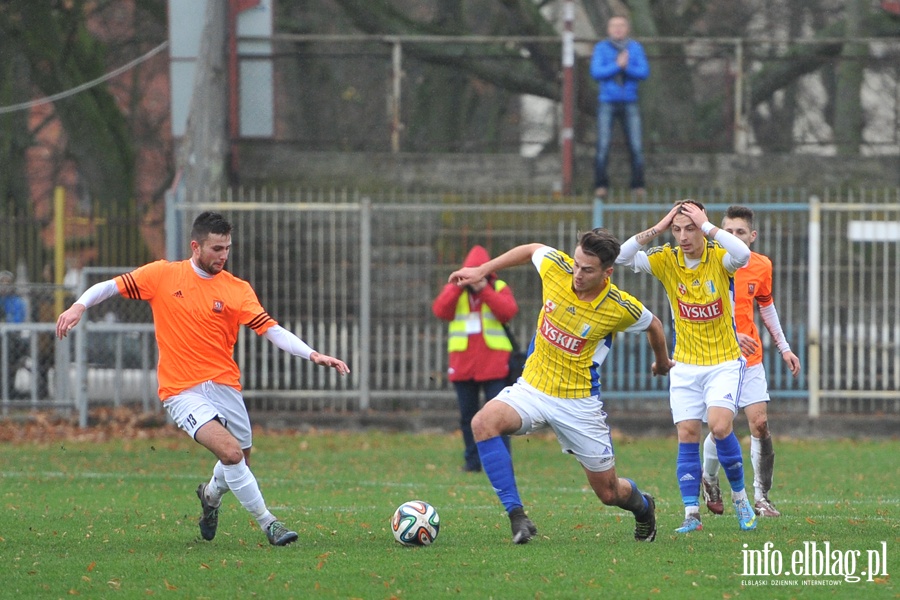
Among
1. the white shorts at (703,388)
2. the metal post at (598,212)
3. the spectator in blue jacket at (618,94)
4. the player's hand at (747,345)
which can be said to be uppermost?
the spectator in blue jacket at (618,94)

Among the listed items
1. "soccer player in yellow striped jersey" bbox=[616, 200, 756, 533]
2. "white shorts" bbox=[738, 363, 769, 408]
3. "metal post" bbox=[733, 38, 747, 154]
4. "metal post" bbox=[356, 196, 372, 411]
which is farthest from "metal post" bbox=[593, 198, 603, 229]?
"soccer player in yellow striped jersey" bbox=[616, 200, 756, 533]

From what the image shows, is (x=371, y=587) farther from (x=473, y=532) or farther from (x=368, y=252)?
(x=368, y=252)

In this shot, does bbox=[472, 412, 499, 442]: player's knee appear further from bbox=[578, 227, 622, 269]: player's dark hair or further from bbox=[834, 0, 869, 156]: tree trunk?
bbox=[834, 0, 869, 156]: tree trunk

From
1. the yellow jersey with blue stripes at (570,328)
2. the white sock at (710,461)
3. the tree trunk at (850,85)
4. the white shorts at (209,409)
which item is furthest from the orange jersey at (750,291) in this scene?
the tree trunk at (850,85)

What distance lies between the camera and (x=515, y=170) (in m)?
19.0

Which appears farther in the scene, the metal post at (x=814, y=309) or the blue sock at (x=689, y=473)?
the metal post at (x=814, y=309)

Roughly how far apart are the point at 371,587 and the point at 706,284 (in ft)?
10.8

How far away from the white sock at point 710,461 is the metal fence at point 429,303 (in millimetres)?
6819

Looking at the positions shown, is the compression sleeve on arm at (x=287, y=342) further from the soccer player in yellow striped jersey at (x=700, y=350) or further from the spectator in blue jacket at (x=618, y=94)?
the spectator in blue jacket at (x=618, y=94)

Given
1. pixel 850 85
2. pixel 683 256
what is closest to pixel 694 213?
pixel 683 256

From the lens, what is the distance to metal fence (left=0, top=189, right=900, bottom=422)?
52.2 ft

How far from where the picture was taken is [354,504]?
10.3 metres

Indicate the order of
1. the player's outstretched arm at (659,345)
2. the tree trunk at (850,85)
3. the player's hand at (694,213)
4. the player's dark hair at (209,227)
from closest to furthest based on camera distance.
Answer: the player's outstretched arm at (659,345) < the player's dark hair at (209,227) < the player's hand at (694,213) < the tree trunk at (850,85)

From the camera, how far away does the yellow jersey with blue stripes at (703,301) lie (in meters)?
8.57
